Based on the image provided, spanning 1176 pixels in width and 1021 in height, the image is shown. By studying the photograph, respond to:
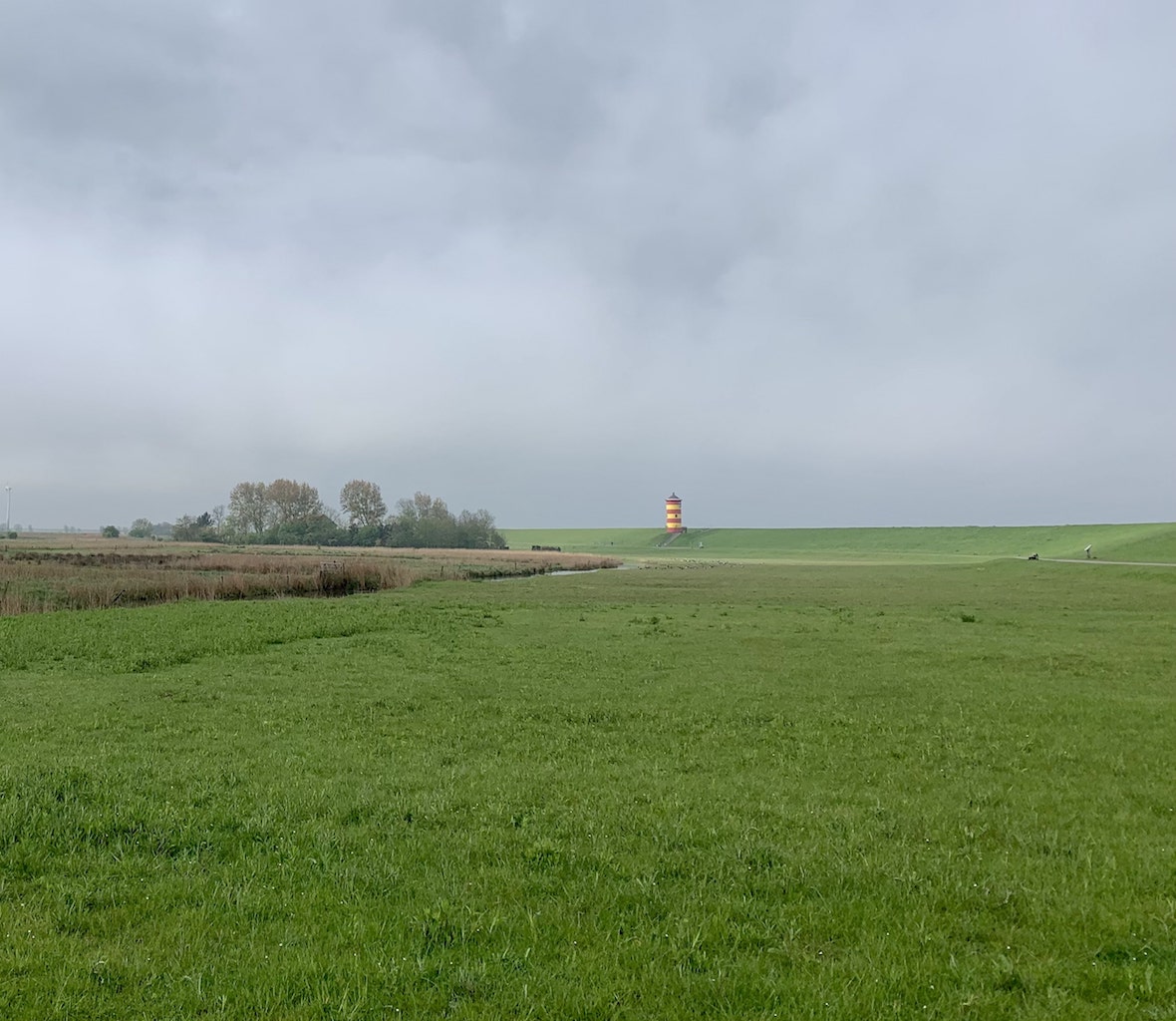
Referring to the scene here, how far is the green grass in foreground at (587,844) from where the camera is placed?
18.5ft

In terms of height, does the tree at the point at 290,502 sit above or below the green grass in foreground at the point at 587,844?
above

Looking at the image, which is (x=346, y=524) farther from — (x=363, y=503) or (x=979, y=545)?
(x=979, y=545)

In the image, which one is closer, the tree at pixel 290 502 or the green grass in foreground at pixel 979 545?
the green grass in foreground at pixel 979 545

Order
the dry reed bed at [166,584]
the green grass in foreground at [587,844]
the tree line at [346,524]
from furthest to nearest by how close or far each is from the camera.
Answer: the tree line at [346,524] → the dry reed bed at [166,584] → the green grass in foreground at [587,844]

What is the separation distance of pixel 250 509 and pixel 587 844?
18468 centimetres

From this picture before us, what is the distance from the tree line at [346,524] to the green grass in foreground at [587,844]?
150484mm

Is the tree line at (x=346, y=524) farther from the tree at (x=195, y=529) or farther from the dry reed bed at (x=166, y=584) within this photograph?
the dry reed bed at (x=166, y=584)

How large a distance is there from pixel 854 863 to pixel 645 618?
79.3 feet

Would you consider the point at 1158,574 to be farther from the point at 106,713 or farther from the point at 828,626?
the point at 106,713

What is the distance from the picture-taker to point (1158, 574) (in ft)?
176

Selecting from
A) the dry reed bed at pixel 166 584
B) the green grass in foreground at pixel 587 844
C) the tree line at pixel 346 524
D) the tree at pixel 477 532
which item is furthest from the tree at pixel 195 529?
the green grass in foreground at pixel 587 844

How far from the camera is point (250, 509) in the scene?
177m

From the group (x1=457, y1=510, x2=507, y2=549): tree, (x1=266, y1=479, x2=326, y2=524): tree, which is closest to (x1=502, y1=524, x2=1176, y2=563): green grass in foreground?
(x1=457, y1=510, x2=507, y2=549): tree

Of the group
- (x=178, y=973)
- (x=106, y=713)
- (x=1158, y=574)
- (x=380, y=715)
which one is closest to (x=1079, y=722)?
(x=380, y=715)
